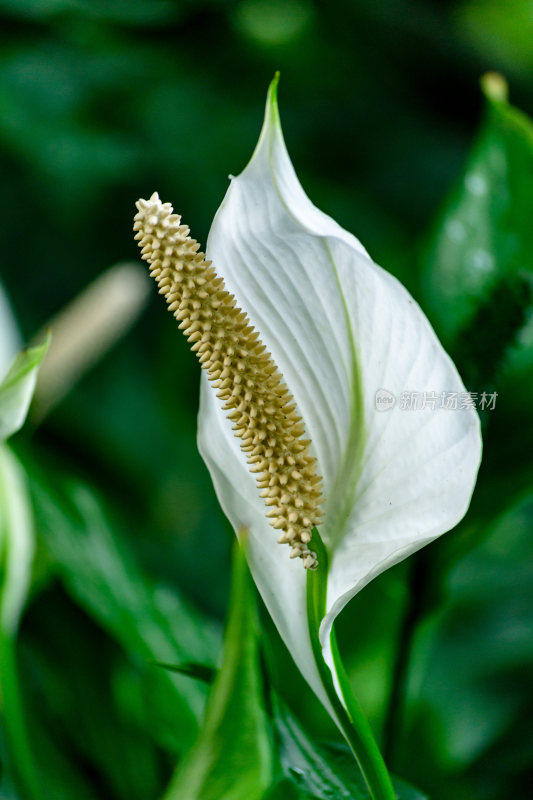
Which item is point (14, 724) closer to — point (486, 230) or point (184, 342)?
point (486, 230)

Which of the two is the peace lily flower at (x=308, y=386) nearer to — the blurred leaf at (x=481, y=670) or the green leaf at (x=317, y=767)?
the green leaf at (x=317, y=767)

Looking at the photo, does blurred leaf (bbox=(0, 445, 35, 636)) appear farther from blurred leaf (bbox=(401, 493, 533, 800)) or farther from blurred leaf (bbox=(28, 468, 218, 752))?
blurred leaf (bbox=(401, 493, 533, 800))

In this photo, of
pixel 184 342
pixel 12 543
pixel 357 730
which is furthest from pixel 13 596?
pixel 184 342

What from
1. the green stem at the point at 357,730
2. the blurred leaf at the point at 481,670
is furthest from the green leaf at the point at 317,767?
the blurred leaf at the point at 481,670

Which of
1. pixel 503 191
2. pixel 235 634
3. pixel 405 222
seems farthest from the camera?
pixel 405 222

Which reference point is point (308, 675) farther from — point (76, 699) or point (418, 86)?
point (418, 86)

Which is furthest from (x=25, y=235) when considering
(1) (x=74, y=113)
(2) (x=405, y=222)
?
(2) (x=405, y=222)
